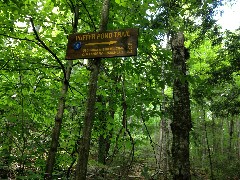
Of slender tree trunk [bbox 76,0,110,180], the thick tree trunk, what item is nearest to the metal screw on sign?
slender tree trunk [bbox 76,0,110,180]

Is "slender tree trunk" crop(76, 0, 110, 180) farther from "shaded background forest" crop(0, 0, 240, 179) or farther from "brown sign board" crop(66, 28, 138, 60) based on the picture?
"shaded background forest" crop(0, 0, 240, 179)

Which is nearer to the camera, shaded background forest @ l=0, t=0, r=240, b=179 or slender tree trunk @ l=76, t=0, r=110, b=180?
slender tree trunk @ l=76, t=0, r=110, b=180

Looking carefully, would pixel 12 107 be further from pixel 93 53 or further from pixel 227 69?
pixel 227 69

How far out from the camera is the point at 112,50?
275 cm

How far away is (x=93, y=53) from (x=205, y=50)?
1987cm

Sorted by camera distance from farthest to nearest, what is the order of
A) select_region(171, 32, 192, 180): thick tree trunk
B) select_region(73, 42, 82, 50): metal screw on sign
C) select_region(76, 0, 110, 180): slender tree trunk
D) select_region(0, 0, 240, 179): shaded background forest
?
select_region(171, 32, 192, 180): thick tree trunk
select_region(0, 0, 240, 179): shaded background forest
select_region(73, 42, 82, 50): metal screw on sign
select_region(76, 0, 110, 180): slender tree trunk

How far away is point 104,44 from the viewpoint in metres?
2.80

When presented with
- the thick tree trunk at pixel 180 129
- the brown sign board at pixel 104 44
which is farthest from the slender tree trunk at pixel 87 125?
the thick tree trunk at pixel 180 129

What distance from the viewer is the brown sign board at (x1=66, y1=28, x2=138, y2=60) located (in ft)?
8.86

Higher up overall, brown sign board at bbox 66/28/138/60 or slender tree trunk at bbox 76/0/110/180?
brown sign board at bbox 66/28/138/60

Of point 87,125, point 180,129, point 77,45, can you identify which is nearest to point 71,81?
point 77,45

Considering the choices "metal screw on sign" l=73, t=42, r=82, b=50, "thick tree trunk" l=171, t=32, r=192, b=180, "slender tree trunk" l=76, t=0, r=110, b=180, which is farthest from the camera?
"thick tree trunk" l=171, t=32, r=192, b=180

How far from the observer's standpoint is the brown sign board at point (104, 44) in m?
2.70

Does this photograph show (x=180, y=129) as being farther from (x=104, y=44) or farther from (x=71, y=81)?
(x=104, y=44)
